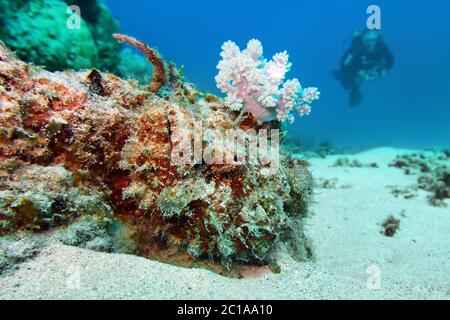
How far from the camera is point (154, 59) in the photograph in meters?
2.48

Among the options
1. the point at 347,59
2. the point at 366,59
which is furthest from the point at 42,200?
the point at 347,59

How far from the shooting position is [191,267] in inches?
88.4

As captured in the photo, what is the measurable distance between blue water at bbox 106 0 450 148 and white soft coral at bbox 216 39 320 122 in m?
92.0

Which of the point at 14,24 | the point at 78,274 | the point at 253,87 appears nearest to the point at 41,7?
the point at 14,24

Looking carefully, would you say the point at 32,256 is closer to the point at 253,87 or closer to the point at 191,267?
the point at 191,267

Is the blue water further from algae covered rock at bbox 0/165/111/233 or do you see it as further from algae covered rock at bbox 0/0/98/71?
algae covered rock at bbox 0/165/111/233

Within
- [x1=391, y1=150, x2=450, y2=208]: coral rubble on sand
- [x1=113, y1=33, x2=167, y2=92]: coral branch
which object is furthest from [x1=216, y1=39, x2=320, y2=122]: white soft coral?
[x1=391, y1=150, x2=450, y2=208]: coral rubble on sand

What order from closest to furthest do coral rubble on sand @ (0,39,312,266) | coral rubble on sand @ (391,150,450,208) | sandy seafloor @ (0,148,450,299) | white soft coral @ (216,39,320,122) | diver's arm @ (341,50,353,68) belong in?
sandy seafloor @ (0,148,450,299) → coral rubble on sand @ (0,39,312,266) → white soft coral @ (216,39,320,122) → coral rubble on sand @ (391,150,450,208) → diver's arm @ (341,50,353,68)

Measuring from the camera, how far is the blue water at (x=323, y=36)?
10069 centimetres

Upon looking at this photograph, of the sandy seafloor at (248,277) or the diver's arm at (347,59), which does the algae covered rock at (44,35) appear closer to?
the sandy seafloor at (248,277)

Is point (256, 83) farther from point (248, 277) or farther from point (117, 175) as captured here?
point (248, 277)

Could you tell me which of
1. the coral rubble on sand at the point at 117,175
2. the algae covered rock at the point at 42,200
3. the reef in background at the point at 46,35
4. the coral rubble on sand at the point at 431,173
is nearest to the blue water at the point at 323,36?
the coral rubble on sand at the point at 431,173

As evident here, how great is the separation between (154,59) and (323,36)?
488ft

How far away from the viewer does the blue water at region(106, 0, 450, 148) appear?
10069cm
